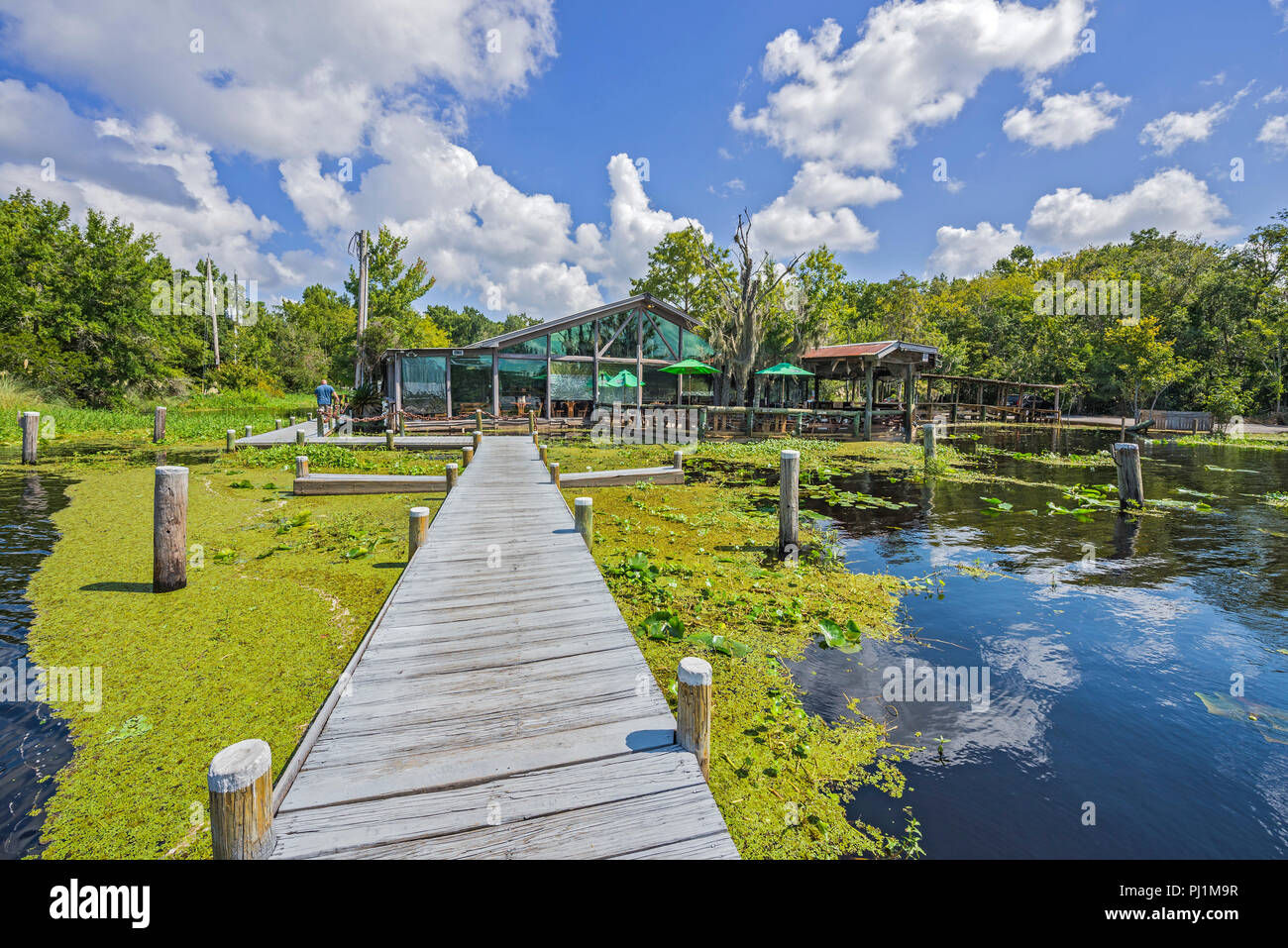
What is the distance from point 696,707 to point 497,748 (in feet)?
4.00

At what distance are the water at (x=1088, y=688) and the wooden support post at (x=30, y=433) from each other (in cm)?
2076

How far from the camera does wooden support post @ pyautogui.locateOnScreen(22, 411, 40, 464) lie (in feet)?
48.2

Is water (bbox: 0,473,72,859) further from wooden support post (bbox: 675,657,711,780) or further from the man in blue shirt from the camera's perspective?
the man in blue shirt

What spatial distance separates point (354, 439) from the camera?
19812 millimetres

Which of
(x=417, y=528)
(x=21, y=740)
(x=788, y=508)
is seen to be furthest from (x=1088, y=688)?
(x=21, y=740)

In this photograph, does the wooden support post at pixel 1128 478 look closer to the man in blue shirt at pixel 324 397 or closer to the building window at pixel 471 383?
the building window at pixel 471 383

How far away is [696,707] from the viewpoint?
3180 mm

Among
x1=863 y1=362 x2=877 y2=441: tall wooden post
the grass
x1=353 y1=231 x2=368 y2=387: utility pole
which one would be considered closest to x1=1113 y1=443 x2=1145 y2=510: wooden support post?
x1=863 y1=362 x2=877 y2=441: tall wooden post

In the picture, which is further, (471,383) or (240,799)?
(471,383)

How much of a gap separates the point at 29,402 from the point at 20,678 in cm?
2766

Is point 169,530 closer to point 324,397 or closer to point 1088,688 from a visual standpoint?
point 1088,688

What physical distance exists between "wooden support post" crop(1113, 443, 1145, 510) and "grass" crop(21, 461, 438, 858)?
596 inches
